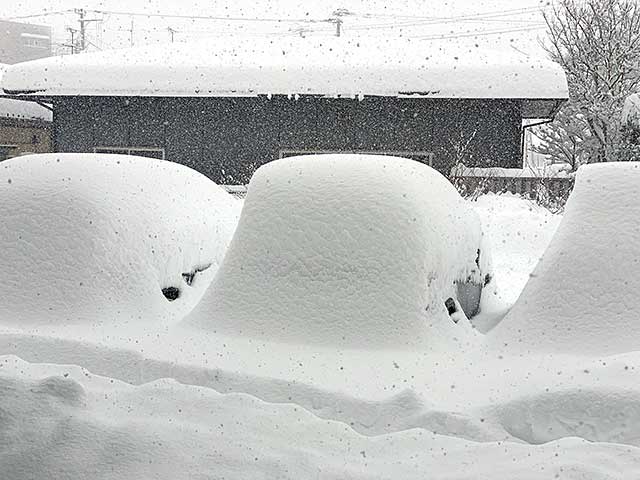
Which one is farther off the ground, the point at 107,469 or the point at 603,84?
the point at 603,84

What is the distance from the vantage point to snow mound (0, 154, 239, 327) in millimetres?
4684

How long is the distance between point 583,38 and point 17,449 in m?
20.9

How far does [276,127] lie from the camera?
15383mm

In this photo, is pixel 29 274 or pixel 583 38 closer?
pixel 29 274

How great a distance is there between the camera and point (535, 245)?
A: 400 inches

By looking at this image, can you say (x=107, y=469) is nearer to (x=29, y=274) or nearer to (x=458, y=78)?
(x=29, y=274)

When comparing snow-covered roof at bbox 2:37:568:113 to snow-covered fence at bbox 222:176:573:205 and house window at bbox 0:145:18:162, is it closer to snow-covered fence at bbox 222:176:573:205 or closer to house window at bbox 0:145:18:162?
snow-covered fence at bbox 222:176:573:205

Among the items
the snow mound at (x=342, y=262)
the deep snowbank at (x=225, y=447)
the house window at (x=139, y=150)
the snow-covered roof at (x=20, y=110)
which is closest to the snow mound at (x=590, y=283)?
the snow mound at (x=342, y=262)

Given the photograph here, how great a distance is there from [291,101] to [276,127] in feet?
1.91

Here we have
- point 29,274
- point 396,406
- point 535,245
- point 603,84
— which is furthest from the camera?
point 603,84

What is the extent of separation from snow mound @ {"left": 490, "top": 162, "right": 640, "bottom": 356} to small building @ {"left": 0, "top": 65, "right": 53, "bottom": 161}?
56.2ft

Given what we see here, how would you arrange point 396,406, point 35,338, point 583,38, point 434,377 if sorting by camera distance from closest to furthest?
point 396,406
point 434,377
point 35,338
point 583,38

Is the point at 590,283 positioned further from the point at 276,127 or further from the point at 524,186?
the point at 276,127

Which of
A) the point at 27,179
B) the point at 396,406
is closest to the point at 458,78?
the point at 27,179
